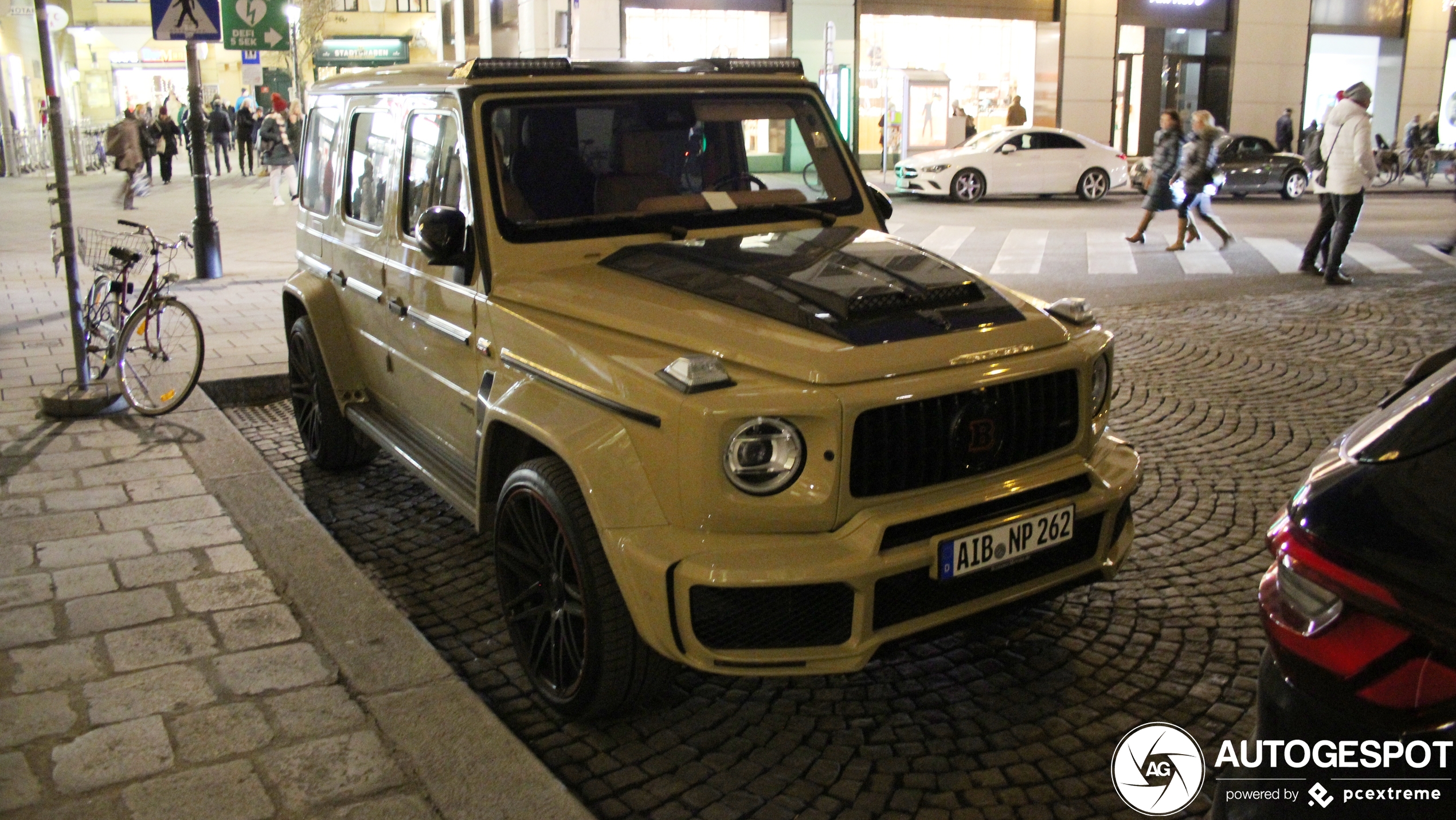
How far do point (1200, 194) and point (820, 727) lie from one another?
521 inches

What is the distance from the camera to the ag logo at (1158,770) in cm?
334

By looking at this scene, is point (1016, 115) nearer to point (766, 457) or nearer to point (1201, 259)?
point (1201, 259)

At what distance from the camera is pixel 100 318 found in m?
7.68

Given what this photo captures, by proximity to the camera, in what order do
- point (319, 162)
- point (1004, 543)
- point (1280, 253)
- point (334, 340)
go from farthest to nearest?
point (1280, 253) < point (319, 162) < point (334, 340) < point (1004, 543)

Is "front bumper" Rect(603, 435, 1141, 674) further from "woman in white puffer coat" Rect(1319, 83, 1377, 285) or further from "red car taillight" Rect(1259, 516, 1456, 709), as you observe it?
"woman in white puffer coat" Rect(1319, 83, 1377, 285)

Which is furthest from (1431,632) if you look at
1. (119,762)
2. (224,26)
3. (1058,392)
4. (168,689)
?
(224,26)

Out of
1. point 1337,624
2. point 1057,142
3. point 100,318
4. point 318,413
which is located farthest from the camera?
point 1057,142

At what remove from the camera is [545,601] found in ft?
12.5

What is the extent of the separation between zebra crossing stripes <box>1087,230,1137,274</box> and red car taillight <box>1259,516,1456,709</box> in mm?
12032

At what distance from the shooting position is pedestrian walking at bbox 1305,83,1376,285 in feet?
38.0

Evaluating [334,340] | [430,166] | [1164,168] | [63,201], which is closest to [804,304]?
[430,166]

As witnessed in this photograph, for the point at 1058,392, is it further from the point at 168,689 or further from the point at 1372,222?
the point at 1372,222

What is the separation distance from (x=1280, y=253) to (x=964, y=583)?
13.3 meters

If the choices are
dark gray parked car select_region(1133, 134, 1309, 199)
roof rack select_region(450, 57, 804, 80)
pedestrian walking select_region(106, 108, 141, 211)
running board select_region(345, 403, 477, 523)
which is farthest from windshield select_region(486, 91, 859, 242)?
dark gray parked car select_region(1133, 134, 1309, 199)
